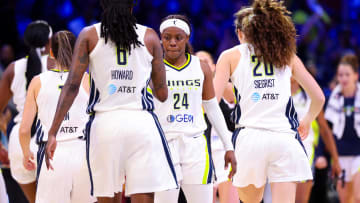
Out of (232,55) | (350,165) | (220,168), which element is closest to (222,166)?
(220,168)

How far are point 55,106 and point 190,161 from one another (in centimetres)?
116

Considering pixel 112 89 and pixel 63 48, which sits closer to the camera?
pixel 112 89

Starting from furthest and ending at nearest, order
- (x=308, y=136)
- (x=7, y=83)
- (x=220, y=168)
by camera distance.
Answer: (x=308, y=136), (x=7, y=83), (x=220, y=168)

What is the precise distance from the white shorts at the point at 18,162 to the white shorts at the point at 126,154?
2.25 meters

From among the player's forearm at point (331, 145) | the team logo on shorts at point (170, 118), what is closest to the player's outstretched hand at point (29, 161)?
the team logo on shorts at point (170, 118)

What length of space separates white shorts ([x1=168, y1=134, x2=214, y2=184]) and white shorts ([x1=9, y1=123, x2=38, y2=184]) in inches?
68.6

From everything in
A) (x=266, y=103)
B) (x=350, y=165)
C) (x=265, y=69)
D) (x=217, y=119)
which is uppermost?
(x=265, y=69)

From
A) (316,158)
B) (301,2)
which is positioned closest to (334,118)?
(316,158)

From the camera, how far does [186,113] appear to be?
4848 mm

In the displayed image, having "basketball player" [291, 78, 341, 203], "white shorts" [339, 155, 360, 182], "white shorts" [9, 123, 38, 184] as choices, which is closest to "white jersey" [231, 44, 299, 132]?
"white shorts" [9, 123, 38, 184]

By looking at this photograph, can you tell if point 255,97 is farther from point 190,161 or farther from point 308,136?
point 308,136

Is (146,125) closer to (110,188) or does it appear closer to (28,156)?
(110,188)

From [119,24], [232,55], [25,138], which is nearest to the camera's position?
[119,24]

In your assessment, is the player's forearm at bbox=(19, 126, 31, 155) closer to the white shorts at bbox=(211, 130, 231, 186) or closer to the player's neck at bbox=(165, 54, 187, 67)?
the player's neck at bbox=(165, 54, 187, 67)
